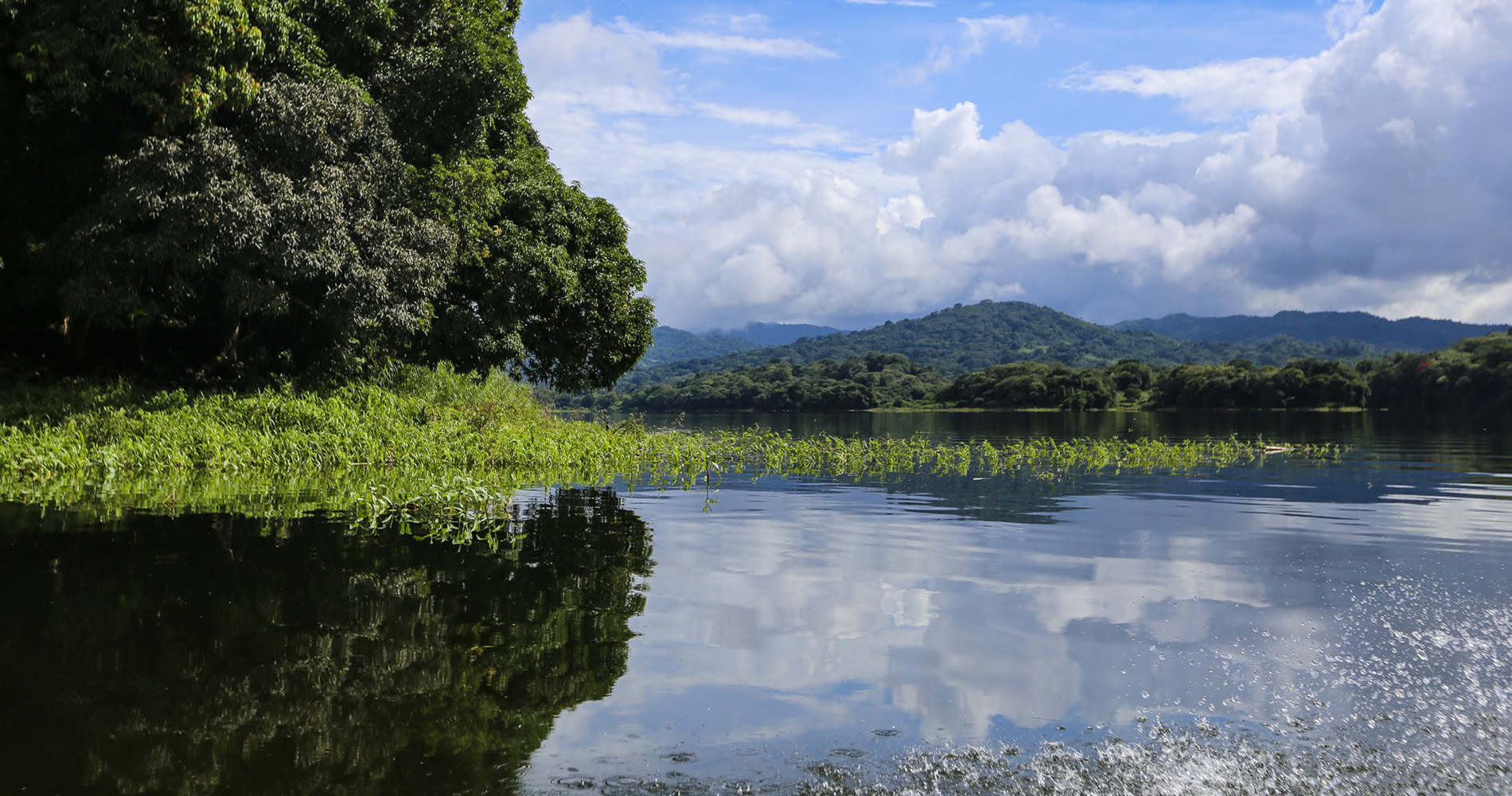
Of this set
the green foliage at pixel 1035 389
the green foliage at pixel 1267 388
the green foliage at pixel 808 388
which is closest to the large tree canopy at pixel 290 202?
the green foliage at pixel 1267 388

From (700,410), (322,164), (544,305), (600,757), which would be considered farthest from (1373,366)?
(600,757)

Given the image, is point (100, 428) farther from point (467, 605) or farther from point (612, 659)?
point (612, 659)

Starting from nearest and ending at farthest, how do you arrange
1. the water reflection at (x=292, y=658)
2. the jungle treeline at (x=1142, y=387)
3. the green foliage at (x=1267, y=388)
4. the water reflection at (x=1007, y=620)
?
the water reflection at (x=292, y=658) → the water reflection at (x=1007, y=620) → the jungle treeline at (x=1142, y=387) → the green foliage at (x=1267, y=388)

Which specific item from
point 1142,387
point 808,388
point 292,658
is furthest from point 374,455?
point 1142,387

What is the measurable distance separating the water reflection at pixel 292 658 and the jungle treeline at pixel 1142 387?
350ft

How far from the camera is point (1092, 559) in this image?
11492mm

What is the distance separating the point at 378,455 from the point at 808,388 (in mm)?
115258

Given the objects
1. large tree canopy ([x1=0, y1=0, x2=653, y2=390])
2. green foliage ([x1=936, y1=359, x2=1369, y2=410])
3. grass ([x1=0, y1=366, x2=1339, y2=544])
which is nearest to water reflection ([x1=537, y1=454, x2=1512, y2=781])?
grass ([x1=0, y1=366, x2=1339, y2=544])

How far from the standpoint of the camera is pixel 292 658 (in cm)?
674

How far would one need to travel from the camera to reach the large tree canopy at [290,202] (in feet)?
64.2

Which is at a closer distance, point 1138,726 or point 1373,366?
point 1138,726

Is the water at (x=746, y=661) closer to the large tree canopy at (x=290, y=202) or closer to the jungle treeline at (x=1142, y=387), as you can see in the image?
the large tree canopy at (x=290, y=202)

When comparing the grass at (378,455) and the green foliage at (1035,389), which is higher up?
the green foliage at (1035,389)

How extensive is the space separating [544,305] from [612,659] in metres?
22.2
